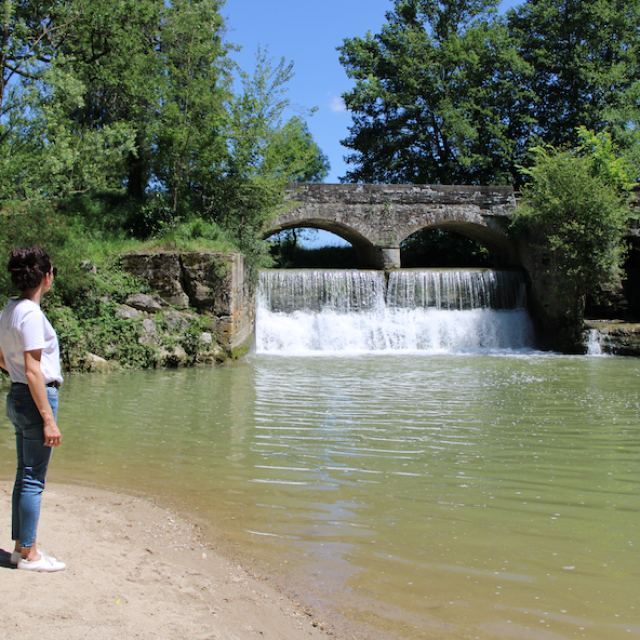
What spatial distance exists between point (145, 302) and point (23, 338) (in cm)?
1005

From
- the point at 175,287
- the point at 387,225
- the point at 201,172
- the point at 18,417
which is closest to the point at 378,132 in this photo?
the point at 387,225

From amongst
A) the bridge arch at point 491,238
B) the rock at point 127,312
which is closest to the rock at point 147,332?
the rock at point 127,312

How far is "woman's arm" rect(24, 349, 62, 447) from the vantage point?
2705 mm

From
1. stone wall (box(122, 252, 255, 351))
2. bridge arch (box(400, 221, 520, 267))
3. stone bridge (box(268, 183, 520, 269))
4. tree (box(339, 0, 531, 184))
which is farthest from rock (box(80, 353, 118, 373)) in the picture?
tree (box(339, 0, 531, 184))

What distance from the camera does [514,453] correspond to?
495cm

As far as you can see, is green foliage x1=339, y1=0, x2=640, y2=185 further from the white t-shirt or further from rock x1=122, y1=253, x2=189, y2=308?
the white t-shirt

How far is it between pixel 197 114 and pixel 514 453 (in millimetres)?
12479

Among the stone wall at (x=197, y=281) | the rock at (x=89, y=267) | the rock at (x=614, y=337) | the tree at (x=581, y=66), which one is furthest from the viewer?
the tree at (x=581, y=66)

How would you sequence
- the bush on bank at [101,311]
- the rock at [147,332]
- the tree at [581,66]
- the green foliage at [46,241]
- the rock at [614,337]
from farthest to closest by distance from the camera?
the tree at [581,66]
the rock at [614,337]
the rock at [147,332]
the bush on bank at [101,311]
the green foliage at [46,241]

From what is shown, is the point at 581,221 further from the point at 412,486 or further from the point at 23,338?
the point at 23,338

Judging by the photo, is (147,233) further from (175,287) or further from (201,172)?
(175,287)

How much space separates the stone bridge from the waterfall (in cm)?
193

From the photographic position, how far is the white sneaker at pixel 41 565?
268 centimetres

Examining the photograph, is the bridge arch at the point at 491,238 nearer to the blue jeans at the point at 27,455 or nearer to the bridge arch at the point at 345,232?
the bridge arch at the point at 345,232
